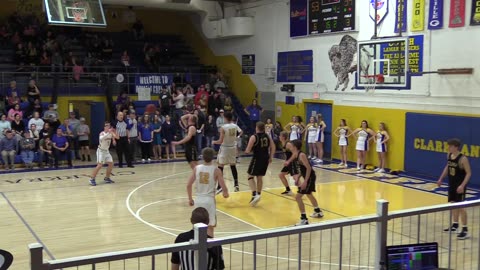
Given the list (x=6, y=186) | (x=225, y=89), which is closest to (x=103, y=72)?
(x=225, y=89)

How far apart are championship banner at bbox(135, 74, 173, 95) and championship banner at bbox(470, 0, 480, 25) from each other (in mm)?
12799

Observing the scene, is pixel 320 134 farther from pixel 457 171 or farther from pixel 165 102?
pixel 457 171

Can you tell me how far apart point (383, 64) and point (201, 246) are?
584 inches

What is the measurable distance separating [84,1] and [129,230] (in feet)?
33.8

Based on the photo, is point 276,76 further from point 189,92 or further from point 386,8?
point 386,8

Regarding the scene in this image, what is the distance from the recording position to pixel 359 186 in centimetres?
1465

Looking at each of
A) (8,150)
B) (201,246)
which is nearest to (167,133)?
(8,150)

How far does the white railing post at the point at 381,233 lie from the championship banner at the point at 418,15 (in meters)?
12.9

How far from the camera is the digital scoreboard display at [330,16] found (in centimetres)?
1841

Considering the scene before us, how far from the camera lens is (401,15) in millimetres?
16281

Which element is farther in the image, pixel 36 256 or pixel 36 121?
pixel 36 121

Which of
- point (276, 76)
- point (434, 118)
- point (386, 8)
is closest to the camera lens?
point (434, 118)

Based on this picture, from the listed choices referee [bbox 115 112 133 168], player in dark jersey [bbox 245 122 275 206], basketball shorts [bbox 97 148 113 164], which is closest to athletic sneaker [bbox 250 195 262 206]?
player in dark jersey [bbox 245 122 275 206]

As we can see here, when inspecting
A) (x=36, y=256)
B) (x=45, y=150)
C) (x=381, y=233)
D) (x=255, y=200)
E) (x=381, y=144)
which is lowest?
(x=255, y=200)
